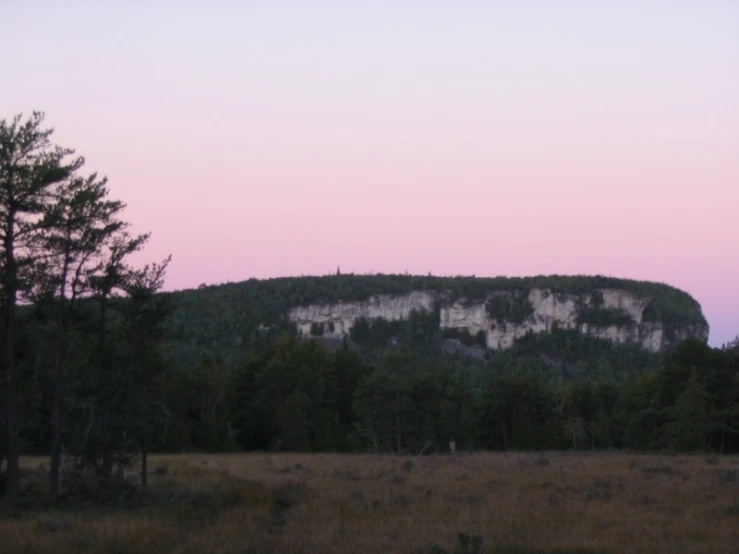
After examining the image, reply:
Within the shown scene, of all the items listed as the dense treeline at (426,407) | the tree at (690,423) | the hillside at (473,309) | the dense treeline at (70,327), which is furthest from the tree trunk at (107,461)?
the hillside at (473,309)

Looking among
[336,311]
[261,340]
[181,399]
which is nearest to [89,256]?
[181,399]

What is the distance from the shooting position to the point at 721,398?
Result: 50.2 m

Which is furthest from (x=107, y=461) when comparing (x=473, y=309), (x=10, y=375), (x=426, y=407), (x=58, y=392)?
(x=473, y=309)

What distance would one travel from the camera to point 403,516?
54.7ft

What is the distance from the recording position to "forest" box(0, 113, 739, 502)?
19.4 m

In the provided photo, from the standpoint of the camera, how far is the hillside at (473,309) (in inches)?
6467

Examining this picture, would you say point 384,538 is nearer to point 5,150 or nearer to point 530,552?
point 530,552

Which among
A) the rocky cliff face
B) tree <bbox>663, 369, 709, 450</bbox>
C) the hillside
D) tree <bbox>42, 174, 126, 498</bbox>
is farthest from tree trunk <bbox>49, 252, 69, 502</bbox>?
the rocky cliff face

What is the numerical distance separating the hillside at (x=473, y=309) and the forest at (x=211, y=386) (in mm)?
14238

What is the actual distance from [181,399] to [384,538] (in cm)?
4225

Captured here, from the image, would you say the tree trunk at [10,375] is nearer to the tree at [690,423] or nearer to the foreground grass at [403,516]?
the foreground grass at [403,516]

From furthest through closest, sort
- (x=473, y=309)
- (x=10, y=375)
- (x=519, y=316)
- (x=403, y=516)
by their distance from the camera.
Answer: (x=473, y=309) < (x=519, y=316) < (x=10, y=375) < (x=403, y=516)

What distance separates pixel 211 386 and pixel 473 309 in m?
121

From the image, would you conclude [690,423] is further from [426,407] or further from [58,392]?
[58,392]
